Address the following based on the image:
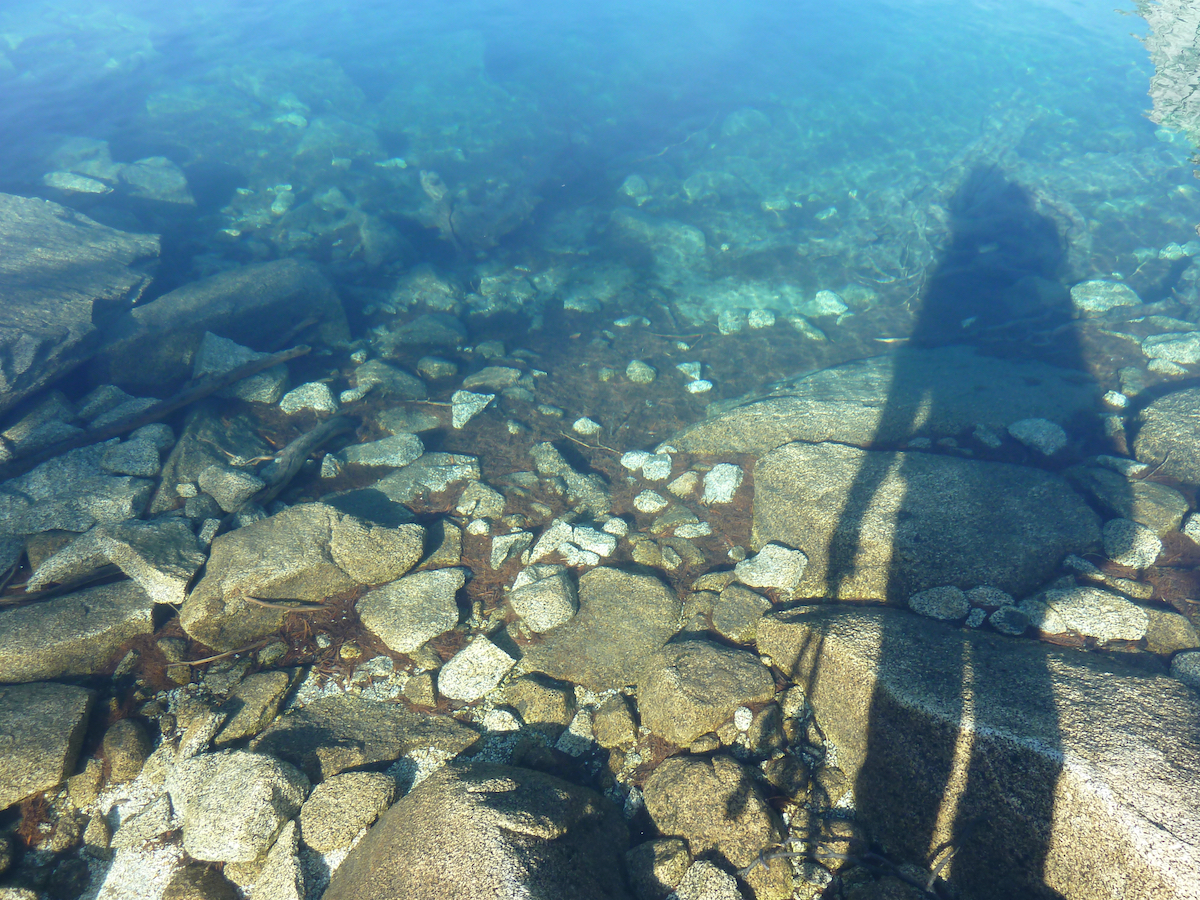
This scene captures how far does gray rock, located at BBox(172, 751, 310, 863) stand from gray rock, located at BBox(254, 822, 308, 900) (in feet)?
0.22

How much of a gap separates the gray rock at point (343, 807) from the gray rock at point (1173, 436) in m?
6.80

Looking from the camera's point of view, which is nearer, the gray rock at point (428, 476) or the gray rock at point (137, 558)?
the gray rock at point (137, 558)

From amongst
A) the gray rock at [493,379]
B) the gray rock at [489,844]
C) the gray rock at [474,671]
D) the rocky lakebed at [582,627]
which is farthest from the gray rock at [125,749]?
the gray rock at [493,379]

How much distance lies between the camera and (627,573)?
14.2 feet

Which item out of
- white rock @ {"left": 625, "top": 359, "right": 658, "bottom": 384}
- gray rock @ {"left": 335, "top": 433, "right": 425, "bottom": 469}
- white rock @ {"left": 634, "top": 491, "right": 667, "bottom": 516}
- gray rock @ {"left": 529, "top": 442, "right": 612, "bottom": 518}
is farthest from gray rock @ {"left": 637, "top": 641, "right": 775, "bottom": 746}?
white rock @ {"left": 625, "top": 359, "right": 658, "bottom": 384}

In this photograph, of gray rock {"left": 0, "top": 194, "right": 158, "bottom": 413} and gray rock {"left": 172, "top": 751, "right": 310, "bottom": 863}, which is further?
gray rock {"left": 0, "top": 194, "right": 158, "bottom": 413}

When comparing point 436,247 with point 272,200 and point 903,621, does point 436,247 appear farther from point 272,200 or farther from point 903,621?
point 903,621

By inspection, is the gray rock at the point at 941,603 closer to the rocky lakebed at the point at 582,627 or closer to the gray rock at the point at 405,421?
the rocky lakebed at the point at 582,627

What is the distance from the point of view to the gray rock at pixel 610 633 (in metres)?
3.79

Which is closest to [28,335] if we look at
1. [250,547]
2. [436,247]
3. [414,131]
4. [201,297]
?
[201,297]

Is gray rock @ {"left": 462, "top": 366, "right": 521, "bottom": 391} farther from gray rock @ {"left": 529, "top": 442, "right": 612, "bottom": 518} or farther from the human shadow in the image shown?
the human shadow

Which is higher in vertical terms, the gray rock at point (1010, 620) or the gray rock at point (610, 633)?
the gray rock at point (1010, 620)

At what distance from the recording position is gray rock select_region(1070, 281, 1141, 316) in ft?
25.8

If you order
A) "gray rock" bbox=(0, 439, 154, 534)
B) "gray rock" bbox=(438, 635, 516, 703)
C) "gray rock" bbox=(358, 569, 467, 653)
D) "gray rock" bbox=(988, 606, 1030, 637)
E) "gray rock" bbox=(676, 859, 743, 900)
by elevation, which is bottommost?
"gray rock" bbox=(438, 635, 516, 703)
